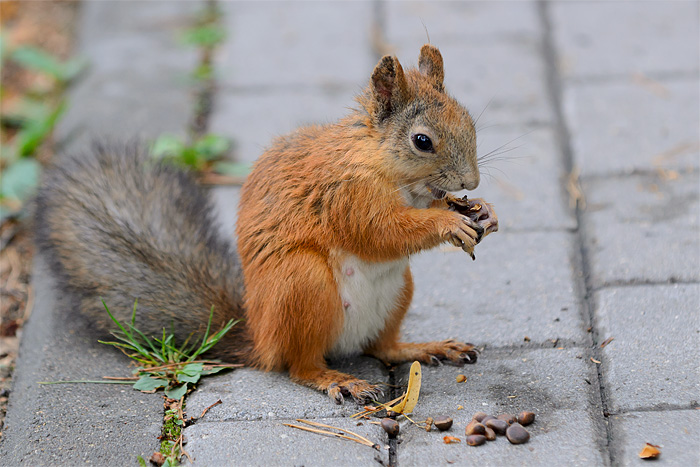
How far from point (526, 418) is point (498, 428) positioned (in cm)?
8

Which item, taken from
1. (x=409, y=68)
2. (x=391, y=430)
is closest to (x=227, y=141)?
(x=409, y=68)

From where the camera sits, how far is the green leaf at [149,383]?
7.56ft

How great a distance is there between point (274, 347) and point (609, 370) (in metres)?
0.87

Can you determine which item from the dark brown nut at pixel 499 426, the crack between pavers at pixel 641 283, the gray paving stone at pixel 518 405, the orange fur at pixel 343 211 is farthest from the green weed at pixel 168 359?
the crack between pavers at pixel 641 283

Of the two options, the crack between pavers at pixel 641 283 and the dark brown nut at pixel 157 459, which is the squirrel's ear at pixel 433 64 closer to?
the crack between pavers at pixel 641 283

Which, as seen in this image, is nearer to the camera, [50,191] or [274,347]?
[274,347]

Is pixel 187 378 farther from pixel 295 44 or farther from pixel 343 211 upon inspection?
pixel 295 44

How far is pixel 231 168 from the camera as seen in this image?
3.43 m

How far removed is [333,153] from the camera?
7.27 ft

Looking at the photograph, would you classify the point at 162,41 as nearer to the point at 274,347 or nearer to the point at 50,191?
the point at 50,191

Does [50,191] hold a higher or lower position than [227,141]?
lower

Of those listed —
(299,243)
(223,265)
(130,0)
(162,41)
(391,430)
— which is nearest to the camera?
(391,430)

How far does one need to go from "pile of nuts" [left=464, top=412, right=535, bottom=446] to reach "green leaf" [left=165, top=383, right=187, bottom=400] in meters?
0.75

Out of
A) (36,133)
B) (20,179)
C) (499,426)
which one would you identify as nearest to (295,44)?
(36,133)
